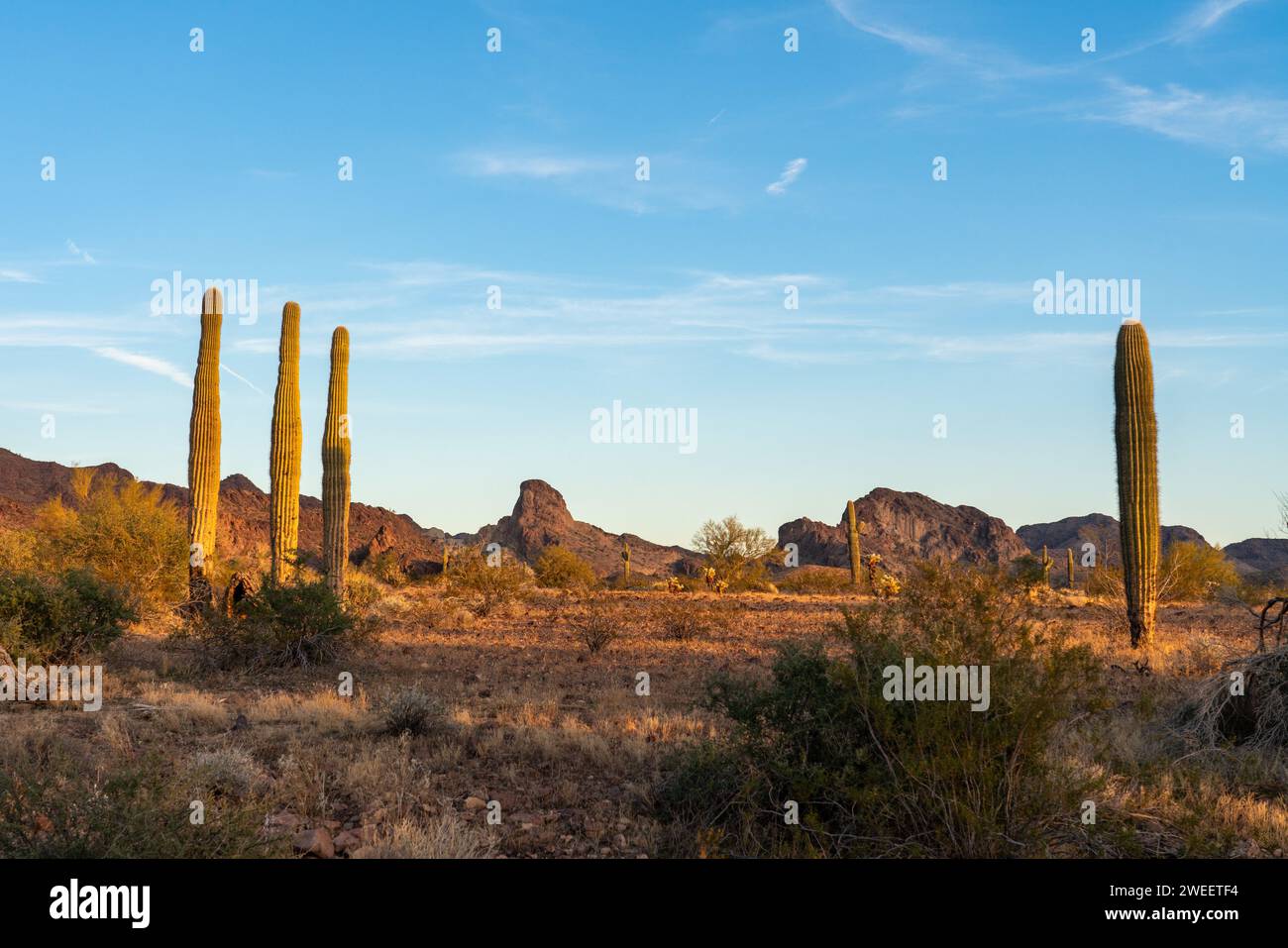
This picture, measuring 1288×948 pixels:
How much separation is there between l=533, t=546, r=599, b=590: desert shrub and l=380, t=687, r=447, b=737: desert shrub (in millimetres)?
28953

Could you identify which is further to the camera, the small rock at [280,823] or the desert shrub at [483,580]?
the desert shrub at [483,580]

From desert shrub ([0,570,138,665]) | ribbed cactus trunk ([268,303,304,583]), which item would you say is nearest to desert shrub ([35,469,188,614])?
ribbed cactus trunk ([268,303,304,583])

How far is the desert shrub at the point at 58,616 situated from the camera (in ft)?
43.4

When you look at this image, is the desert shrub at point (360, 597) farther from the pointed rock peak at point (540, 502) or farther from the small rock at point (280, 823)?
the pointed rock peak at point (540, 502)

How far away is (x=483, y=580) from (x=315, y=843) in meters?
22.8

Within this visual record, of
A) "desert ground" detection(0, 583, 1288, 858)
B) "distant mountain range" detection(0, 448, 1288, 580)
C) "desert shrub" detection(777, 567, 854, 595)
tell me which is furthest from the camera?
"distant mountain range" detection(0, 448, 1288, 580)

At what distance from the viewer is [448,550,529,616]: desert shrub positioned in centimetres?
2788

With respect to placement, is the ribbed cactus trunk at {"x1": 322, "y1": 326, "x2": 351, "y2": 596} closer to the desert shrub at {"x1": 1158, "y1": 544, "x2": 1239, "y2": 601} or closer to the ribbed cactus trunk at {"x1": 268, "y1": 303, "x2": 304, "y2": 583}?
the ribbed cactus trunk at {"x1": 268, "y1": 303, "x2": 304, "y2": 583}

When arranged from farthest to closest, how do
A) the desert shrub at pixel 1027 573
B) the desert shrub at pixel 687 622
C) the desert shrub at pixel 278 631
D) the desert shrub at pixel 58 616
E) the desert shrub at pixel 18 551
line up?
the desert shrub at pixel 18 551 → the desert shrub at pixel 687 622 → the desert shrub at pixel 278 631 → the desert shrub at pixel 58 616 → the desert shrub at pixel 1027 573

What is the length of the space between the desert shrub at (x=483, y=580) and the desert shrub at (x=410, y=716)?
Result: 16904 millimetres

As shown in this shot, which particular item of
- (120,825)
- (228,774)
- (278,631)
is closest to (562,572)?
(278,631)

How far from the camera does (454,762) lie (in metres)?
8.70

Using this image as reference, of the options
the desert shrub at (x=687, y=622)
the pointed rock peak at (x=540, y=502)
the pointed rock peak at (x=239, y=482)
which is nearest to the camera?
the desert shrub at (x=687, y=622)

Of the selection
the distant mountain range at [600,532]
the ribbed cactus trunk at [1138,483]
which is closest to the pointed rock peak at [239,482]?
the distant mountain range at [600,532]
